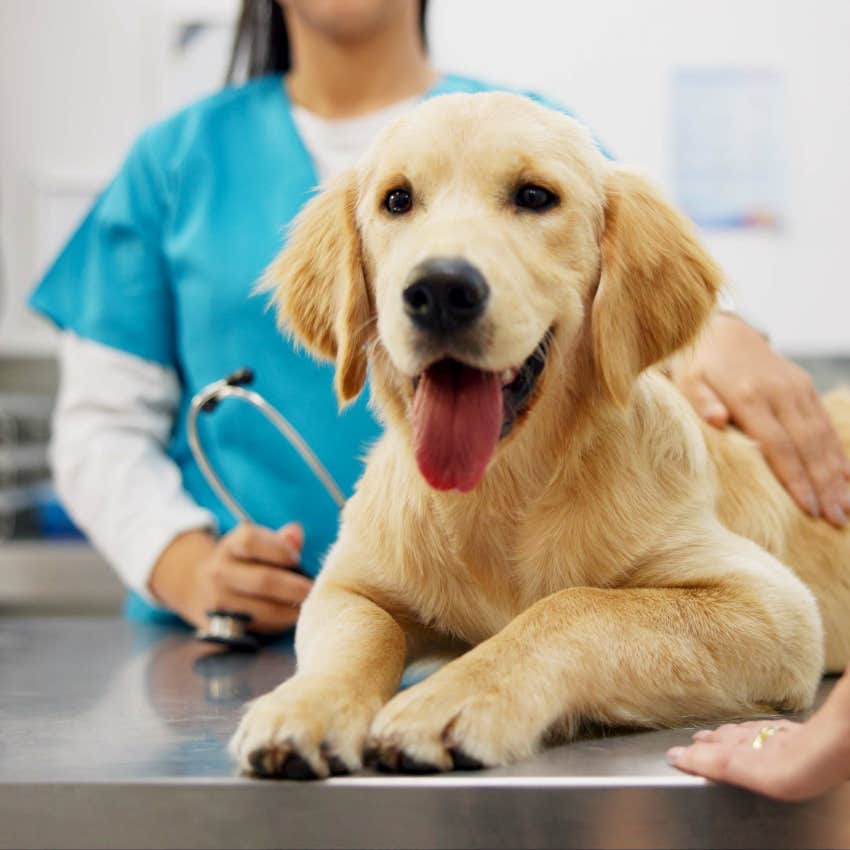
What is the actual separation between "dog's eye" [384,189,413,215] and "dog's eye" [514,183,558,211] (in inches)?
4.0

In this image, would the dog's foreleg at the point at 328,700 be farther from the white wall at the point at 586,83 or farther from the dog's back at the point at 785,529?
the white wall at the point at 586,83

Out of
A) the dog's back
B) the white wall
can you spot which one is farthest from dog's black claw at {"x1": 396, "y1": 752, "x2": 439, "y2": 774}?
the white wall

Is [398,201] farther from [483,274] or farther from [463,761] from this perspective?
[463,761]

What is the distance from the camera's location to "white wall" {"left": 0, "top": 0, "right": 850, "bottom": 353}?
10.1 feet

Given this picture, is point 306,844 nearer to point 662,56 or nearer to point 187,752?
point 187,752

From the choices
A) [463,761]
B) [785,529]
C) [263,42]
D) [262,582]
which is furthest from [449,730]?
[263,42]

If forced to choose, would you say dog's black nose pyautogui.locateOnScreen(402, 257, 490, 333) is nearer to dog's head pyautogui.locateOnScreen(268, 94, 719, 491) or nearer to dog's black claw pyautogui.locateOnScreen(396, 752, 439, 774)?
dog's head pyautogui.locateOnScreen(268, 94, 719, 491)

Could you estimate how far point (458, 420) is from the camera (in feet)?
2.91

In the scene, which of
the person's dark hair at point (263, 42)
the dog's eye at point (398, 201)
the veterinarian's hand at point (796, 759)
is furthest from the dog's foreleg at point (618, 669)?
the person's dark hair at point (263, 42)

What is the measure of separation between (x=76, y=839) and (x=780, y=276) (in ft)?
9.06

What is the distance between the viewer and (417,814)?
702mm

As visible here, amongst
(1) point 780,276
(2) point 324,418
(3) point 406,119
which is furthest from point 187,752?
(1) point 780,276

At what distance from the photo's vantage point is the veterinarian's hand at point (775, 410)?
4.05ft

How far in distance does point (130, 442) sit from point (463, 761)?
3.43 feet
